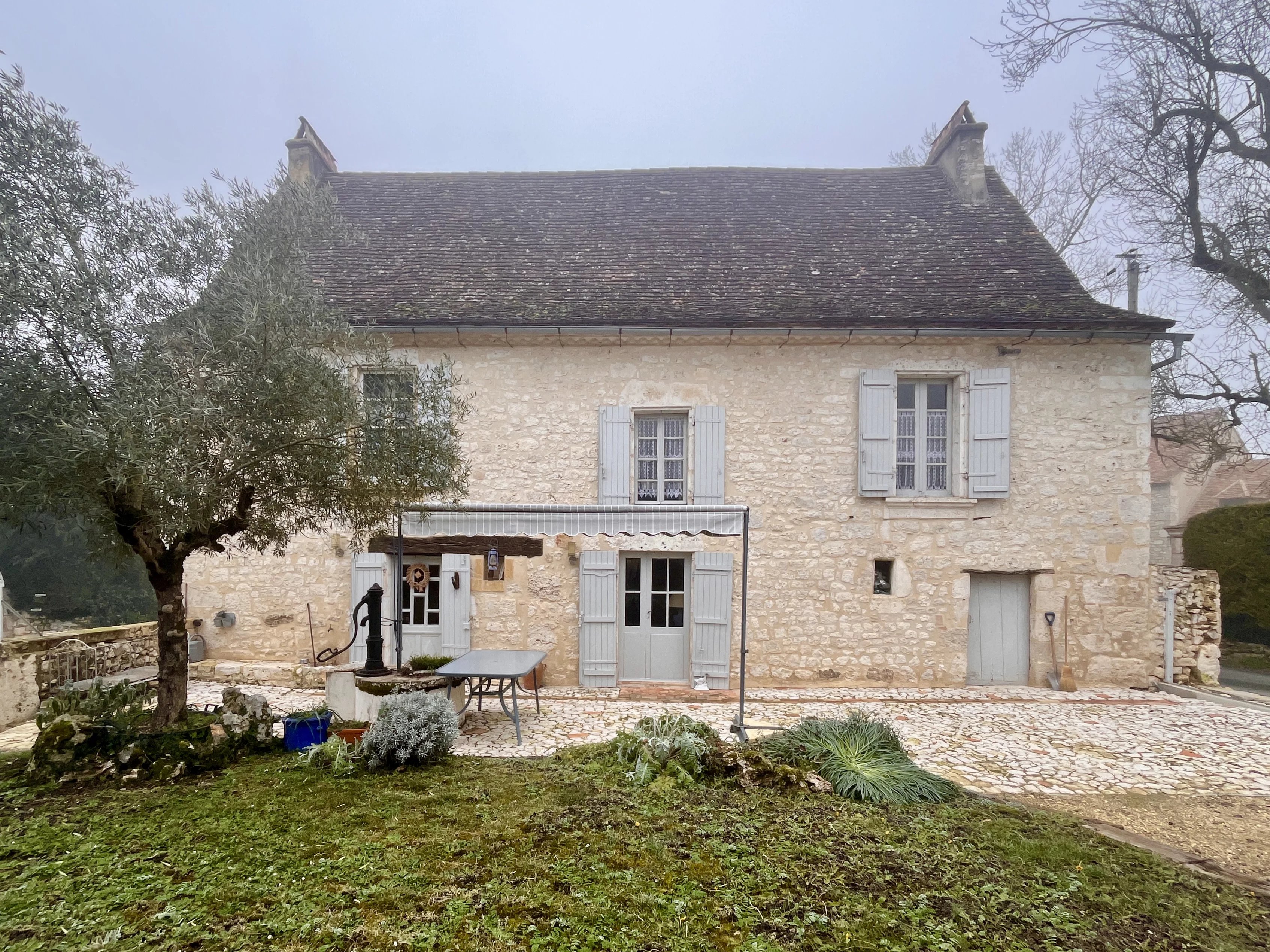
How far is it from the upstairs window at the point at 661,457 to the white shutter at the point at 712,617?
987mm

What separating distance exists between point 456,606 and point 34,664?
4326 mm

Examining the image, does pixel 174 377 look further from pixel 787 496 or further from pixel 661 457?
pixel 787 496

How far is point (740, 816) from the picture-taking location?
4020mm

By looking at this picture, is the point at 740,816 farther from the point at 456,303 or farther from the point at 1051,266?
the point at 1051,266

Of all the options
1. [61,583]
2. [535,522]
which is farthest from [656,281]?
[61,583]

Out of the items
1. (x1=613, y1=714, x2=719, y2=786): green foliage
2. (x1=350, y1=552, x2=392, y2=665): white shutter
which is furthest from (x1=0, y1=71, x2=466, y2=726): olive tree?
(x1=350, y1=552, x2=392, y2=665): white shutter

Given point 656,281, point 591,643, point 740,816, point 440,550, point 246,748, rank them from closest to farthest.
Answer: point 740,816, point 246,748, point 440,550, point 591,643, point 656,281

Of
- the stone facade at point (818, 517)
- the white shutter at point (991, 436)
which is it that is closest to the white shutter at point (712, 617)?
the stone facade at point (818, 517)

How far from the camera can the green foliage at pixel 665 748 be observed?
4.67m

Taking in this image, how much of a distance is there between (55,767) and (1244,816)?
8759 millimetres

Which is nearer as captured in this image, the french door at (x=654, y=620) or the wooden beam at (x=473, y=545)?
the wooden beam at (x=473, y=545)

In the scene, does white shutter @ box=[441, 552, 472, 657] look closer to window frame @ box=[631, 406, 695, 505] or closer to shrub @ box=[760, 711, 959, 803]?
window frame @ box=[631, 406, 695, 505]

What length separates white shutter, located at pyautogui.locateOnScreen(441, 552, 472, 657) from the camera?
8289mm

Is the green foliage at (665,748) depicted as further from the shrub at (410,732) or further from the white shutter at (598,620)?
the white shutter at (598,620)
